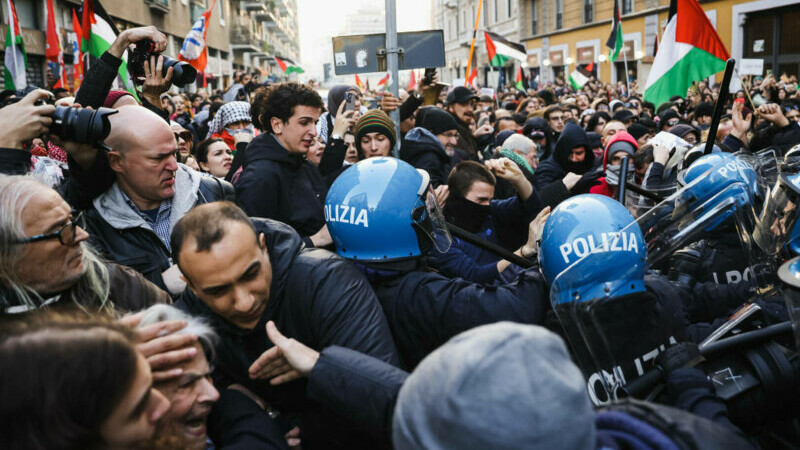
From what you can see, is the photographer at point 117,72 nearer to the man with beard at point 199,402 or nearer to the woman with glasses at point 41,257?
the woman with glasses at point 41,257

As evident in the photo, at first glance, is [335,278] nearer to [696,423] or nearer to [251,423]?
[251,423]

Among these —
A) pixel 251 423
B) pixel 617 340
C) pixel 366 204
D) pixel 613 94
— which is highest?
pixel 613 94

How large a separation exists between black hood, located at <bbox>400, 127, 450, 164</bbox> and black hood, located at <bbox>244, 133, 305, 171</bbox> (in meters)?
1.37

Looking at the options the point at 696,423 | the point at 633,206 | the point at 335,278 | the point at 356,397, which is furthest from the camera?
the point at 633,206

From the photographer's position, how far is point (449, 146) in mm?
5469

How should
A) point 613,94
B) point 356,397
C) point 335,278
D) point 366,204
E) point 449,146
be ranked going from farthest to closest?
1. point 613,94
2. point 449,146
3. point 366,204
4. point 335,278
5. point 356,397

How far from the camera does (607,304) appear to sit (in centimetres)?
175

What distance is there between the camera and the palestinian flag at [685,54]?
17.0ft

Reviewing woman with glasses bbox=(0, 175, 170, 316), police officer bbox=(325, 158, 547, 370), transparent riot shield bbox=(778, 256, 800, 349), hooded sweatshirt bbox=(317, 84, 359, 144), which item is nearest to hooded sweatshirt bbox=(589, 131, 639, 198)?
police officer bbox=(325, 158, 547, 370)

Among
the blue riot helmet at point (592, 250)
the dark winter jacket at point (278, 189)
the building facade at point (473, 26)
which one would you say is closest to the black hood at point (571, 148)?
the dark winter jacket at point (278, 189)

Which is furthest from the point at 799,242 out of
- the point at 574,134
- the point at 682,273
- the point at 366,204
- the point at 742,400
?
the point at 574,134

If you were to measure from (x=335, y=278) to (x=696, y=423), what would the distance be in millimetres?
1122

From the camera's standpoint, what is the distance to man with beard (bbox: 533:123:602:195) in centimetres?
547

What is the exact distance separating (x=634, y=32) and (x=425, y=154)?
26.0 metres
